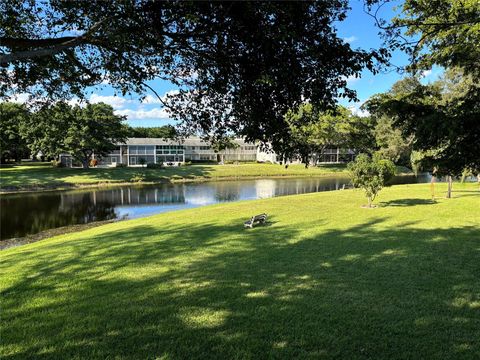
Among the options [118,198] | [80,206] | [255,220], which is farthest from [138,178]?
[255,220]

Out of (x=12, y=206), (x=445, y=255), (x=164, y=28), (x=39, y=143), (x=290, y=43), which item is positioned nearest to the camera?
(x=290, y=43)

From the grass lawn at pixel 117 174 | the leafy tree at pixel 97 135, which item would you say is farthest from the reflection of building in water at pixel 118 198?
the leafy tree at pixel 97 135

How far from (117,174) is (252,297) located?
143 ft

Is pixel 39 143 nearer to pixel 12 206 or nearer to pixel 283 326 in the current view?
pixel 12 206

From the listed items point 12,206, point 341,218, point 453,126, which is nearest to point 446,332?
point 453,126

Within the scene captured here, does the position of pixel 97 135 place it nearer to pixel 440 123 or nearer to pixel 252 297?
pixel 252 297

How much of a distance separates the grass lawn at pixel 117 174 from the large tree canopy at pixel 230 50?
3715 centimetres

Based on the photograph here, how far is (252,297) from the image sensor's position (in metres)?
5.38

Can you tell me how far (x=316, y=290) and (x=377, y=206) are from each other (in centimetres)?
1099

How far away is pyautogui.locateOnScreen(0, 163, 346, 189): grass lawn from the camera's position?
39.5 metres

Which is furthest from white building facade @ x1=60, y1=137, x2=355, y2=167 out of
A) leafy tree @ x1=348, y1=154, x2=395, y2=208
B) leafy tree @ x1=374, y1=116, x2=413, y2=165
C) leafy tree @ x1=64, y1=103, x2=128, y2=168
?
leafy tree @ x1=348, y1=154, x2=395, y2=208

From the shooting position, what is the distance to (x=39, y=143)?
4609cm

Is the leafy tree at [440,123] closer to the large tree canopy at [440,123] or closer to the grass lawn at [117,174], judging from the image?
the large tree canopy at [440,123]

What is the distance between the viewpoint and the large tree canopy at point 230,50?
140 inches
